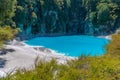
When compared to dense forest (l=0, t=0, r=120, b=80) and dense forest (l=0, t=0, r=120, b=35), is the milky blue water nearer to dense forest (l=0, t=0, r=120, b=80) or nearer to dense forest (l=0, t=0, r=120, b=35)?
dense forest (l=0, t=0, r=120, b=80)

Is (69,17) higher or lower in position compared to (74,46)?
lower

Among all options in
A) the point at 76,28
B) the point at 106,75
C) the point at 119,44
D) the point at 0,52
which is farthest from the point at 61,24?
the point at 106,75

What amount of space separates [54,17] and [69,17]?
266 inches

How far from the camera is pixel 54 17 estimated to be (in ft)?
219

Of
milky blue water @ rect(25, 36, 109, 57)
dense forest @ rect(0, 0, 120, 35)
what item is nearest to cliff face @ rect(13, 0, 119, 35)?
dense forest @ rect(0, 0, 120, 35)

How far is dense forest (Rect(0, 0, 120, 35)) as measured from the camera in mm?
59150

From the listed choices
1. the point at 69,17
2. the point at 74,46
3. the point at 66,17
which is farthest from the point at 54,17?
the point at 74,46

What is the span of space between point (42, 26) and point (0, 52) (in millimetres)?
40314

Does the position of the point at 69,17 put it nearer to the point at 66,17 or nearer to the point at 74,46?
the point at 66,17

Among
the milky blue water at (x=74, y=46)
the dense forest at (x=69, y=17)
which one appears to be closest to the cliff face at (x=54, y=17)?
the dense forest at (x=69, y=17)

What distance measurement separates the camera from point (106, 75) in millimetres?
9719

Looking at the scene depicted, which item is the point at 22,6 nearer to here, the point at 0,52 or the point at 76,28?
the point at 76,28

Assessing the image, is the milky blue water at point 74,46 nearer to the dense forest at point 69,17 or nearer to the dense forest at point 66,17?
the dense forest at point 66,17

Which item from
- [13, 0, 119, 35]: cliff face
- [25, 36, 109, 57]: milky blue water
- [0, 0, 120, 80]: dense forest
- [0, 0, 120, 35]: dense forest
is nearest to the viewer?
[25, 36, 109, 57]: milky blue water
